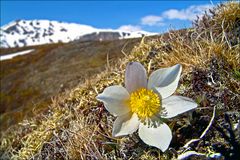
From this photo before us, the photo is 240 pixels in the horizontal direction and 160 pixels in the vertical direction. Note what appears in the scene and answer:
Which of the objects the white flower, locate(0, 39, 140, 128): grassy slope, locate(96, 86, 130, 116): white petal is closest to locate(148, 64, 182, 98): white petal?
the white flower

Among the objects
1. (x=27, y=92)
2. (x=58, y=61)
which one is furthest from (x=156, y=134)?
(x=58, y=61)

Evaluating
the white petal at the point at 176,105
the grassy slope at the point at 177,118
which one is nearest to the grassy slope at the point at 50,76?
the grassy slope at the point at 177,118

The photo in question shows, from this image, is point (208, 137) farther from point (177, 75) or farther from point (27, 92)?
point (27, 92)

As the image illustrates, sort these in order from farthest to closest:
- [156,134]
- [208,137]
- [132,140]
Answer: [132,140] < [208,137] < [156,134]

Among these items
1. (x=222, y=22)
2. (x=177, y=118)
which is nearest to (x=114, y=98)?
(x=177, y=118)

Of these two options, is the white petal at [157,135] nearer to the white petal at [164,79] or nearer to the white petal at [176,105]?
the white petal at [176,105]

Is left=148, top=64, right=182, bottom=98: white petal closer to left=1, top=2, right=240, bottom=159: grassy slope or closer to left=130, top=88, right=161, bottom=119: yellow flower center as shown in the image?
left=130, top=88, right=161, bottom=119: yellow flower center

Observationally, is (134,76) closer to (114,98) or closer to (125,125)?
(114,98)
